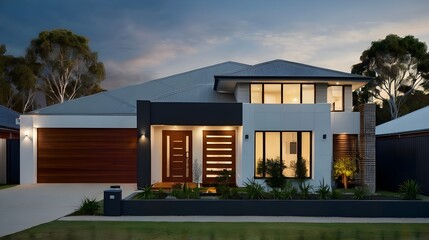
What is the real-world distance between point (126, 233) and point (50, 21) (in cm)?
3307

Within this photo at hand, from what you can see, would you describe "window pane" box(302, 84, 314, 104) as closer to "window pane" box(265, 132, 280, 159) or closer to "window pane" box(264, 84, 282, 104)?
"window pane" box(264, 84, 282, 104)

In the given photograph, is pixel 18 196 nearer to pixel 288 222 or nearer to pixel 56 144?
pixel 56 144

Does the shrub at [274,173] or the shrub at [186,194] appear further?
the shrub at [274,173]

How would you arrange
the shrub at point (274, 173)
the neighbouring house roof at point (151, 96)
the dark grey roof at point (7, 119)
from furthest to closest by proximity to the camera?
the dark grey roof at point (7, 119) → the neighbouring house roof at point (151, 96) → the shrub at point (274, 173)

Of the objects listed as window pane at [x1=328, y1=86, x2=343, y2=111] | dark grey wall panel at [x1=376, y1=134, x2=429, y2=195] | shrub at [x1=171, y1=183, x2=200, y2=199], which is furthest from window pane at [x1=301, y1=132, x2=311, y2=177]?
shrub at [x1=171, y1=183, x2=200, y2=199]

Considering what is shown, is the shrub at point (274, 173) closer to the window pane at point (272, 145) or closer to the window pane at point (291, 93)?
the window pane at point (272, 145)

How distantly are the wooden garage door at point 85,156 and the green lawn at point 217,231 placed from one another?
399 inches

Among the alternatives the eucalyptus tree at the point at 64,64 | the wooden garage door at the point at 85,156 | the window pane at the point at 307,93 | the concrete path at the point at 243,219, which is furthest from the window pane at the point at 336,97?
the eucalyptus tree at the point at 64,64

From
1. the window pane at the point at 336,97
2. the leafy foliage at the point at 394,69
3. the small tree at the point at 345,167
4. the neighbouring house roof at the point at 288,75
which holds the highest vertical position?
the leafy foliage at the point at 394,69

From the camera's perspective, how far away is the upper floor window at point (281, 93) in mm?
17641

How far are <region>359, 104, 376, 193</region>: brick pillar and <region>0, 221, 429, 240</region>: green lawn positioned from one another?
7009 millimetres

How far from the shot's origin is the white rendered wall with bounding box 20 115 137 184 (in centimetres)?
1966

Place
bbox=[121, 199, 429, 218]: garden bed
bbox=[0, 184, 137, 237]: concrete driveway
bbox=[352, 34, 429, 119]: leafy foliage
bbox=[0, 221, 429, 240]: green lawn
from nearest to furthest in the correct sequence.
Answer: bbox=[0, 221, 429, 240]: green lawn
bbox=[0, 184, 137, 237]: concrete driveway
bbox=[121, 199, 429, 218]: garden bed
bbox=[352, 34, 429, 119]: leafy foliage

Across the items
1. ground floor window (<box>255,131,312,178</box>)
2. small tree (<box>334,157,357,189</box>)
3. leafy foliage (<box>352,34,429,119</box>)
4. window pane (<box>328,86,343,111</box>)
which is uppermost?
leafy foliage (<box>352,34,429,119</box>)
